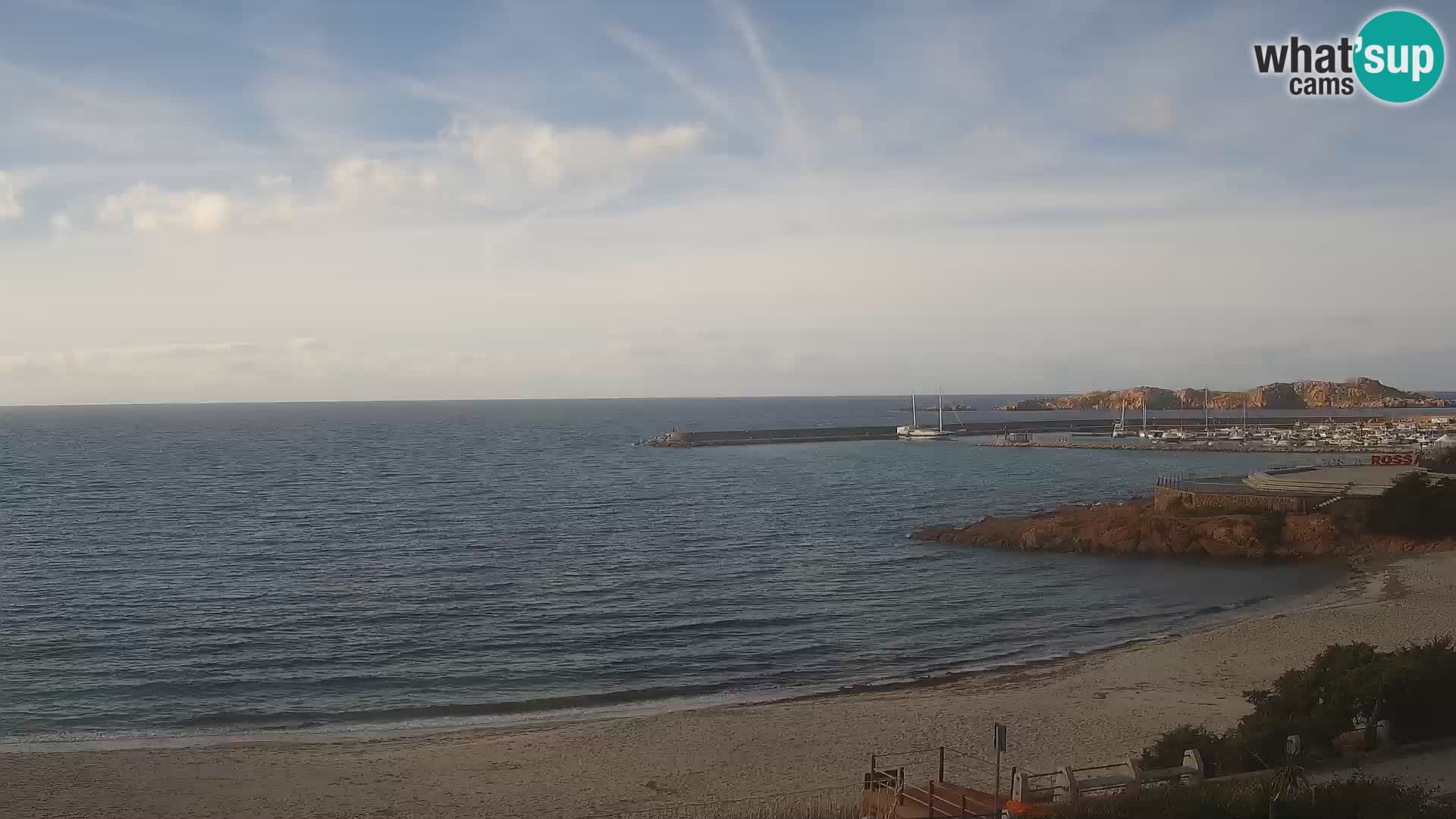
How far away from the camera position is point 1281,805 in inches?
467

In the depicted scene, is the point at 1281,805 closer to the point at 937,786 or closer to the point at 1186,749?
the point at 1186,749

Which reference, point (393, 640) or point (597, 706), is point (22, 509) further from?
point (597, 706)

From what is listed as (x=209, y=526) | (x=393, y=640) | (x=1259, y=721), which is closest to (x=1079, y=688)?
(x=1259, y=721)

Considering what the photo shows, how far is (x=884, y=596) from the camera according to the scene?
3762 cm

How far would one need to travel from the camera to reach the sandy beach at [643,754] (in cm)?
1862

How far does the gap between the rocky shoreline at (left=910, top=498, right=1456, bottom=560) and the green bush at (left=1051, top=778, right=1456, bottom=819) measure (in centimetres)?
3611

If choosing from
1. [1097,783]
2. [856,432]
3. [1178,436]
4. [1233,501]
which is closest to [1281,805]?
[1097,783]

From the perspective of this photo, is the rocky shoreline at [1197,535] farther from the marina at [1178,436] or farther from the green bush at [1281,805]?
the marina at [1178,436]

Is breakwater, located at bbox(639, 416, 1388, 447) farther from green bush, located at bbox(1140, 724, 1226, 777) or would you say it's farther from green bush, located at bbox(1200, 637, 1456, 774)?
green bush, located at bbox(1140, 724, 1226, 777)

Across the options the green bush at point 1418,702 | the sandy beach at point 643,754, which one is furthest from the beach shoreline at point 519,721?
the green bush at point 1418,702

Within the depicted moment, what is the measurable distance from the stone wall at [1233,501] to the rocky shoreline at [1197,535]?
1.19 metres

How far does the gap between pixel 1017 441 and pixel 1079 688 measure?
111 metres

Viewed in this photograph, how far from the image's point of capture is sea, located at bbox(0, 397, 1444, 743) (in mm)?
25703

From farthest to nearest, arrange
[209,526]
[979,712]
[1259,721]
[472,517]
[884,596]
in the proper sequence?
1. [472,517]
2. [209,526]
3. [884,596]
4. [979,712]
5. [1259,721]
